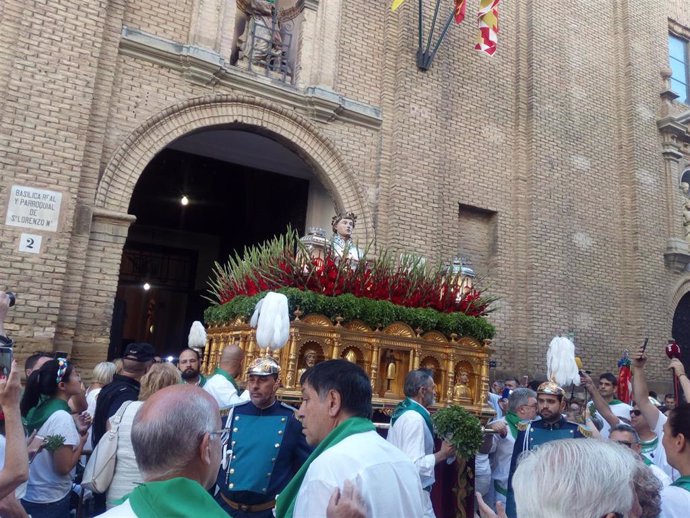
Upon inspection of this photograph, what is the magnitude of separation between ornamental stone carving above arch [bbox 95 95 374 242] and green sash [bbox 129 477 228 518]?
756 cm

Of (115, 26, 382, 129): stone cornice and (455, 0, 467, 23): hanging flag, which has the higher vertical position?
(455, 0, 467, 23): hanging flag

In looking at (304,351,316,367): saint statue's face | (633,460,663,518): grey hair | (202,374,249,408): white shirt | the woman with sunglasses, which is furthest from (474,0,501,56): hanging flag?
(633,460,663,518): grey hair

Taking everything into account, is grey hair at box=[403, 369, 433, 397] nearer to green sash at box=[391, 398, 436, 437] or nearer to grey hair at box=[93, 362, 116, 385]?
green sash at box=[391, 398, 436, 437]

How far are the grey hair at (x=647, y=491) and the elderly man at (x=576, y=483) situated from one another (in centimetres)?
42

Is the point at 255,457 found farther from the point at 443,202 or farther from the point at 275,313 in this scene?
the point at 443,202

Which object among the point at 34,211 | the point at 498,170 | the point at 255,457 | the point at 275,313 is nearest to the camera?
the point at 255,457

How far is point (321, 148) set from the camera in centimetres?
1045

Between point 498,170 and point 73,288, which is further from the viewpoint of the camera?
point 498,170

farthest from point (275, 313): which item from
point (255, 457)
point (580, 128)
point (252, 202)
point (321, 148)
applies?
point (580, 128)

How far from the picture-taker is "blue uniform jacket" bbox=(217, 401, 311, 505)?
11.3 ft

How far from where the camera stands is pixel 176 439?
5.77 ft

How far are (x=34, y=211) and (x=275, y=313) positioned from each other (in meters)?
4.68

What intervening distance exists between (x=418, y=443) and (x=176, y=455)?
275 cm

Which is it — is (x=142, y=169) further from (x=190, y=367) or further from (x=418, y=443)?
(x=418, y=443)
